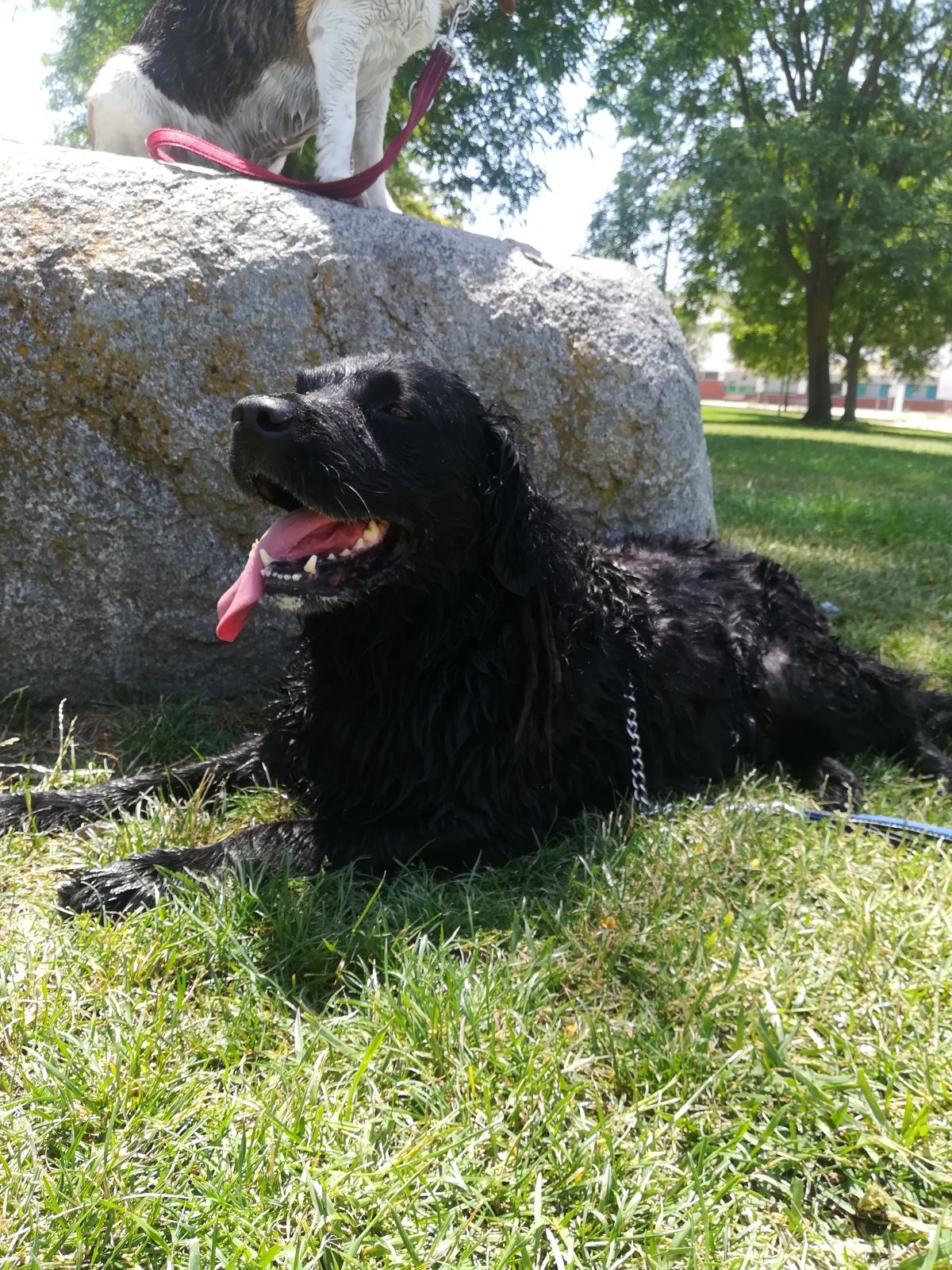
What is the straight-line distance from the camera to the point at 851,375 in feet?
116

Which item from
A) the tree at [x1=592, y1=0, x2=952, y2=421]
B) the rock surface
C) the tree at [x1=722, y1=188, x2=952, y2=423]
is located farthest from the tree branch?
the rock surface

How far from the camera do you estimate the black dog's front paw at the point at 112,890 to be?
2148mm

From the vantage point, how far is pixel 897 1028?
180 centimetres

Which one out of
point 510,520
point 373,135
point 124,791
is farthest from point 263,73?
point 124,791

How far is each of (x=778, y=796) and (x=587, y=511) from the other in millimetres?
1581

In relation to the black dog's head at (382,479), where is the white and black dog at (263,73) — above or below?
above

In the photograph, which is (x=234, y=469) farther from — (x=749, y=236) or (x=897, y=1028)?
(x=749, y=236)

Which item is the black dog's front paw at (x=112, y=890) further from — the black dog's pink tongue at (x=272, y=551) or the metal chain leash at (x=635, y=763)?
the metal chain leash at (x=635, y=763)

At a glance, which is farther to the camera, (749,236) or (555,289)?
(749,236)

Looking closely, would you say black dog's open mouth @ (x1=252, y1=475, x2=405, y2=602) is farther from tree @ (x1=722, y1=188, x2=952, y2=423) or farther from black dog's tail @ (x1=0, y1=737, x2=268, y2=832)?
tree @ (x1=722, y1=188, x2=952, y2=423)

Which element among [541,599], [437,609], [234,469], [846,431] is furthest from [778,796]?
[846,431]

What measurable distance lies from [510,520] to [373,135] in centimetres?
292

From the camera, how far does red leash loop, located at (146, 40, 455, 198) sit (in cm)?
353

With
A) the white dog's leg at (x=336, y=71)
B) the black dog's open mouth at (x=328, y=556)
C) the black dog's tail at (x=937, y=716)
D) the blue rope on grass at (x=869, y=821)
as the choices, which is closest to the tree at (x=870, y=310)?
the white dog's leg at (x=336, y=71)
